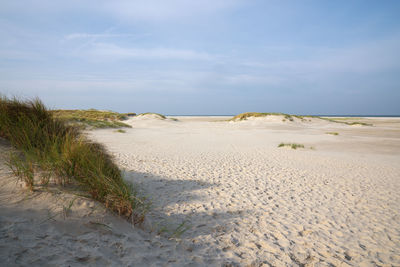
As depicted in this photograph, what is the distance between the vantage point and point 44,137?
13.9 feet

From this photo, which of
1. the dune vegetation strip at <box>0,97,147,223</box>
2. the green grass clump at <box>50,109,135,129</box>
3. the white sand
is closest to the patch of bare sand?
the white sand

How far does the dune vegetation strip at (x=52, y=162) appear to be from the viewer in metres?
3.20

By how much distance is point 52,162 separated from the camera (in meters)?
3.48

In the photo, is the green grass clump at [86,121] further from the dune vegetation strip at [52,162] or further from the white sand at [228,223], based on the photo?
the white sand at [228,223]

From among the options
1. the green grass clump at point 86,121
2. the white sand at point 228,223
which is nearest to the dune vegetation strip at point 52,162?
the white sand at point 228,223

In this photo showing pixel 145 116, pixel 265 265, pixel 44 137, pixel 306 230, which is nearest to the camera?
pixel 265 265

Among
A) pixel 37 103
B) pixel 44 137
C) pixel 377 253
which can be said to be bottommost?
pixel 377 253

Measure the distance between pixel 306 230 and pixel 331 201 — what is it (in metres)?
1.76

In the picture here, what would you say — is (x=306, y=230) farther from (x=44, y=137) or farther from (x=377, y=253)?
(x=44, y=137)

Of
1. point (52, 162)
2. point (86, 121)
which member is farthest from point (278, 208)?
point (86, 121)

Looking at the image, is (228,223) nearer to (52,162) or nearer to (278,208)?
(278,208)

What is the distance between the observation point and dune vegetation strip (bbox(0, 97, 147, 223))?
10.5 ft

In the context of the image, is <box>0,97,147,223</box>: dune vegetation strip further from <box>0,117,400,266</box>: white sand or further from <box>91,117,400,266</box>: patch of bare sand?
<box>91,117,400,266</box>: patch of bare sand

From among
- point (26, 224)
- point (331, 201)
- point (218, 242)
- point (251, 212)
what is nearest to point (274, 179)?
point (331, 201)
